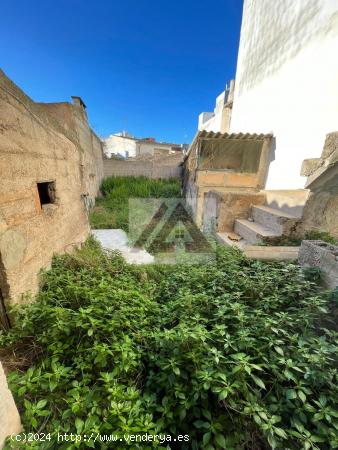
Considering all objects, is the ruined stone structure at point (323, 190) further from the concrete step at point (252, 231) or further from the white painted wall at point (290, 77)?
the white painted wall at point (290, 77)

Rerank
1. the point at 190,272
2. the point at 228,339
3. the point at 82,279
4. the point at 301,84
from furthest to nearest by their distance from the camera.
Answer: the point at 301,84, the point at 190,272, the point at 82,279, the point at 228,339

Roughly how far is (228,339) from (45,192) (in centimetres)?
358

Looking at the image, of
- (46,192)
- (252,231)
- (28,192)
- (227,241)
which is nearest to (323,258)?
(252,231)

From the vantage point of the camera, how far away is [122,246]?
201 inches

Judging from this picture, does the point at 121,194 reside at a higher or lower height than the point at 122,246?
higher

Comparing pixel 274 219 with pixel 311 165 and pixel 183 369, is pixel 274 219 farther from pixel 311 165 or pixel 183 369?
pixel 183 369

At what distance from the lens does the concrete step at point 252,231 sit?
4234 mm

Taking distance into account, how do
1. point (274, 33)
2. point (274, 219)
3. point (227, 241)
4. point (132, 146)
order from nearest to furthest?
point (274, 219)
point (227, 241)
point (274, 33)
point (132, 146)

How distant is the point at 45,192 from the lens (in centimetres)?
333

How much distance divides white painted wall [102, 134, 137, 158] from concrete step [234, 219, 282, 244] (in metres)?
21.0

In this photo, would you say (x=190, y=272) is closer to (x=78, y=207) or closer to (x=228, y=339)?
(x=228, y=339)

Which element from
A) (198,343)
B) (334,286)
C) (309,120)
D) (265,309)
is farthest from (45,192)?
(309,120)

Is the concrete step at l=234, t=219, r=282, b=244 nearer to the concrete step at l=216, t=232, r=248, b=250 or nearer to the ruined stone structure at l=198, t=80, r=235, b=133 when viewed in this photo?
the concrete step at l=216, t=232, r=248, b=250

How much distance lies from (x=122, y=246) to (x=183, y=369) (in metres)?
3.87
